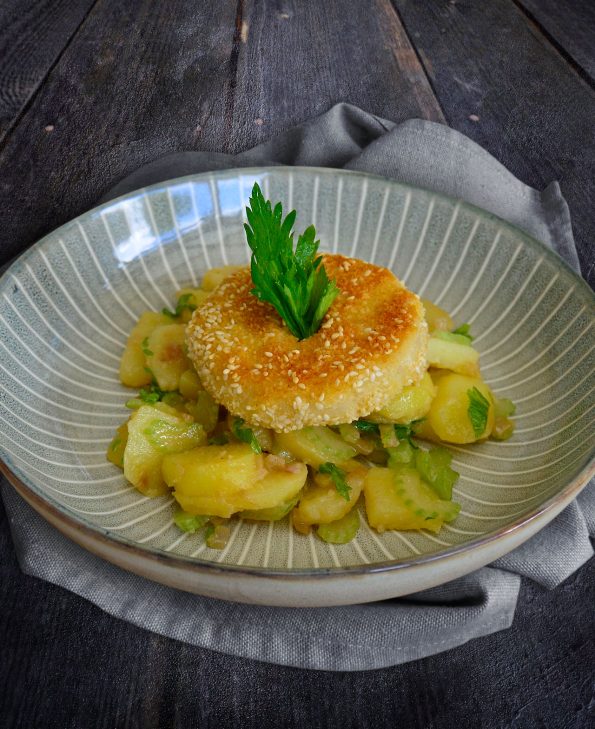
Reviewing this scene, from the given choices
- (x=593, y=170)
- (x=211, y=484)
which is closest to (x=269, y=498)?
(x=211, y=484)

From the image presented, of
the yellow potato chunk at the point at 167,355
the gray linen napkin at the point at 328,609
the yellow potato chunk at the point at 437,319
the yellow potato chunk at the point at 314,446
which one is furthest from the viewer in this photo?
the yellow potato chunk at the point at 437,319

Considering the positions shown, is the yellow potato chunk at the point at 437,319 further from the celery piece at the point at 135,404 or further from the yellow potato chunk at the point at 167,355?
the celery piece at the point at 135,404

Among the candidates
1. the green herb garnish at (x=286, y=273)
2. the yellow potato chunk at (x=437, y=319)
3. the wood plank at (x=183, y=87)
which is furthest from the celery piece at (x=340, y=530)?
the wood plank at (x=183, y=87)

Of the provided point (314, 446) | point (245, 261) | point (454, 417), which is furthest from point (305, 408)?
point (245, 261)

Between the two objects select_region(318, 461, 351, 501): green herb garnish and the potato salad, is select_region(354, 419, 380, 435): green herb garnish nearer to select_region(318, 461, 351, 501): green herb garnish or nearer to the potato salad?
the potato salad

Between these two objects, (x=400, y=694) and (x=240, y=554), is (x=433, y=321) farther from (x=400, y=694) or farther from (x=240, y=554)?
(x=400, y=694)

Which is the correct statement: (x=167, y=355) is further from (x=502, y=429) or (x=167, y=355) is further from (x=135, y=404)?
(x=502, y=429)
